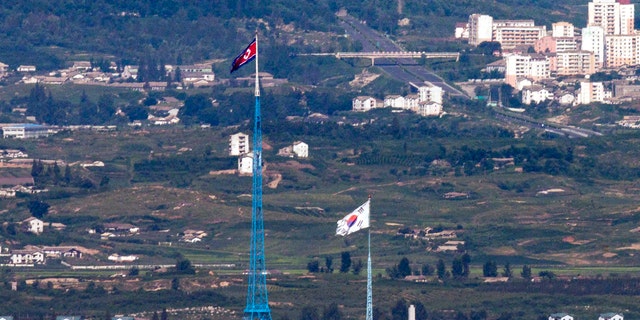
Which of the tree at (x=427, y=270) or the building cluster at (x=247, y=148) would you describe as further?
the building cluster at (x=247, y=148)

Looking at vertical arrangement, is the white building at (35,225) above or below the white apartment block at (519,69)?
below

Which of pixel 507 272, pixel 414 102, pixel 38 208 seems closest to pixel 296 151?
pixel 38 208

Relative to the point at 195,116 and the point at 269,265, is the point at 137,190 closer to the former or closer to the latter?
the point at 269,265

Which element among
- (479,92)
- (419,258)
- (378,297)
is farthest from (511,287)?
(479,92)

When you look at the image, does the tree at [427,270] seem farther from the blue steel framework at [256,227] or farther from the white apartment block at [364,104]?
the white apartment block at [364,104]

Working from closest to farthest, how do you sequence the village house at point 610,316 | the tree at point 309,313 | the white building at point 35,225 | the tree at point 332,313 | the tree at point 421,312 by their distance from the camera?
1. the village house at point 610,316
2. the tree at point 309,313
3. the tree at point 421,312
4. the tree at point 332,313
5. the white building at point 35,225

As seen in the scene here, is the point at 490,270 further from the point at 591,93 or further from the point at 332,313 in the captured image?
the point at 591,93

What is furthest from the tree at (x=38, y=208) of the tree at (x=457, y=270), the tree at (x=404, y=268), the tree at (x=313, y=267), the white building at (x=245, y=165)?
the tree at (x=457, y=270)
